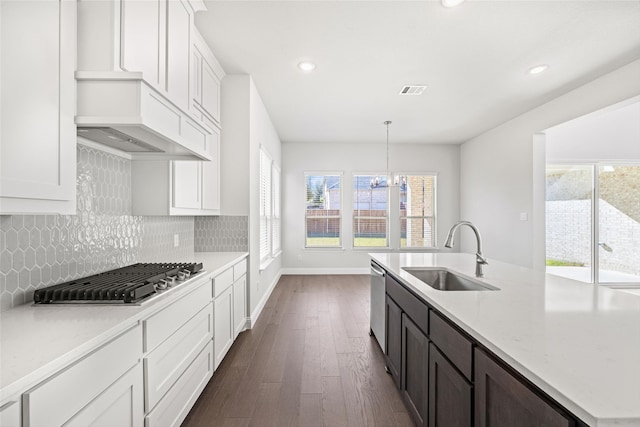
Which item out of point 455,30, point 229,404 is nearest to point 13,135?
point 229,404

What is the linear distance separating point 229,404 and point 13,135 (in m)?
1.95

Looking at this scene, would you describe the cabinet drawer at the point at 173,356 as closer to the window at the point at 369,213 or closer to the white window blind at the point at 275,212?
the white window blind at the point at 275,212

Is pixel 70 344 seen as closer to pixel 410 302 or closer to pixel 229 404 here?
pixel 229 404

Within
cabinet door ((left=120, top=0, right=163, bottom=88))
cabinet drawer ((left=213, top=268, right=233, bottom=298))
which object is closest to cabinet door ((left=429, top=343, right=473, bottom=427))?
cabinet drawer ((left=213, top=268, right=233, bottom=298))

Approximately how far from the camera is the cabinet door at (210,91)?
292cm

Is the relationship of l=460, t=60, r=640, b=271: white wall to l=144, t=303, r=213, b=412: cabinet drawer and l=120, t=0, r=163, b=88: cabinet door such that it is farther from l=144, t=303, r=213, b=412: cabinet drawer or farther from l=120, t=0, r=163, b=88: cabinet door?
l=144, t=303, r=213, b=412: cabinet drawer

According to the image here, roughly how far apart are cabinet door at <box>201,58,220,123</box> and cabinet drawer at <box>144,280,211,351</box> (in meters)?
1.81

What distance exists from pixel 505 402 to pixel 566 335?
306mm

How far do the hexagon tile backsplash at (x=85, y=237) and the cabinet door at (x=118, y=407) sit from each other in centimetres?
64

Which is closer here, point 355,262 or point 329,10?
point 329,10

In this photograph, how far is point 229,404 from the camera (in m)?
2.10

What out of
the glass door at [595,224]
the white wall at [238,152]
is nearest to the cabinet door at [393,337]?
the white wall at [238,152]

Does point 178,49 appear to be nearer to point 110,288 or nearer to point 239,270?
point 110,288

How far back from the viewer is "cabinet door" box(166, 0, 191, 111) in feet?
6.29
